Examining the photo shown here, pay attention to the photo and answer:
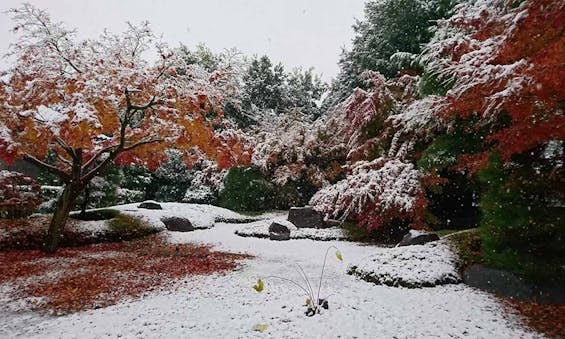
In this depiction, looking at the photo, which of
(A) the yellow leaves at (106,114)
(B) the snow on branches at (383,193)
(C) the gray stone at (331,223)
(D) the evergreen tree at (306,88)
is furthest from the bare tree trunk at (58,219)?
(D) the evergreen tree at (306,88)

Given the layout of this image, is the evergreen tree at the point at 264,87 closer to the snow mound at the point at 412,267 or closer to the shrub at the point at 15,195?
the shrub at the point at 15,195

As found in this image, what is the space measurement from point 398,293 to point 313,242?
5522 millimetres

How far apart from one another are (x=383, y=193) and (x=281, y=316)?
6.51 m

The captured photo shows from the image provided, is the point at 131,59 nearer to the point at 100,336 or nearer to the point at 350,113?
the point at 100,336

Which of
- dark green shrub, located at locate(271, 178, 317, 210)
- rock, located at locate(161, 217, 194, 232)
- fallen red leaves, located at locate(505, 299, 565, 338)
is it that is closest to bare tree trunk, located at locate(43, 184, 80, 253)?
rock, located at locate(161, 217, 194, 232)

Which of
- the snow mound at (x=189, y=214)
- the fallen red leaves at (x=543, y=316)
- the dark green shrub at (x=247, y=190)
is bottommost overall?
the fallen red leaves at (x=543, y=316)

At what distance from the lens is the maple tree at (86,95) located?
291 inches

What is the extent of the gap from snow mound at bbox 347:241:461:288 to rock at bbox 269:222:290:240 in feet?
15.2

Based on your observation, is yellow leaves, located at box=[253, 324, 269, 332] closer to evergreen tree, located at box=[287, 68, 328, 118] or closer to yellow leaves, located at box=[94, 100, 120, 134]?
yellow leaves, located at box=[94, 100, 120, 134]

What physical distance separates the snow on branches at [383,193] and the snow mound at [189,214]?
20.3ft

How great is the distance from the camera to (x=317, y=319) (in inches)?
171

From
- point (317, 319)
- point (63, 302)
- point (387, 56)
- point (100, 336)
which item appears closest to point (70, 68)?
point (63, 302)

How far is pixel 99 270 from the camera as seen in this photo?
7.14 m

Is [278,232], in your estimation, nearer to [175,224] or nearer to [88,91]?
[175,224]
